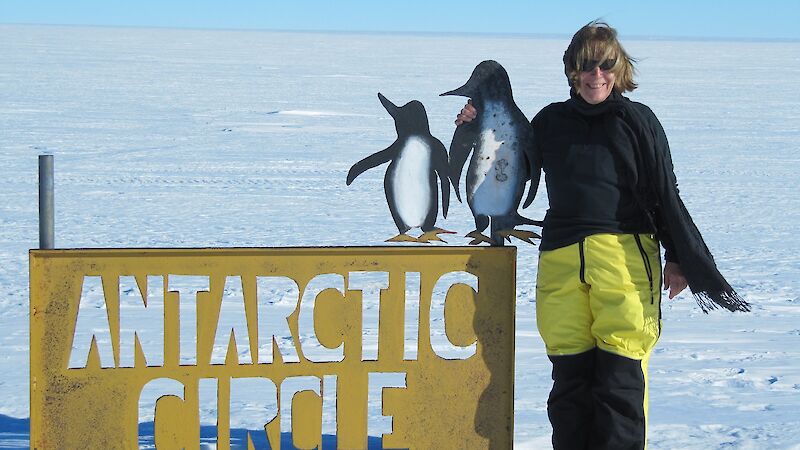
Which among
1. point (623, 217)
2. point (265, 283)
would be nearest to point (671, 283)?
point (623, 217)

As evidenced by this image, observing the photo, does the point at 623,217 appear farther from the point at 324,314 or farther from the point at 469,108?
the point at 324,314

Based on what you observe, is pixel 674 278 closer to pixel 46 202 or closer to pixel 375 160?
pixel 375 160

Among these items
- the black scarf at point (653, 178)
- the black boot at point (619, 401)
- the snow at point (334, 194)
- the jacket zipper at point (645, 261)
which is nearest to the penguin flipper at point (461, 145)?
the black scarf at point (653, 178)

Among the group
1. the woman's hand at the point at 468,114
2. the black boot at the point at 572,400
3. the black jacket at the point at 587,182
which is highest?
the woman's hand at the point at 468,114

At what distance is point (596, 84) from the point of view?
2107 millimetres

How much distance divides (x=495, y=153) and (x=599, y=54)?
346mm

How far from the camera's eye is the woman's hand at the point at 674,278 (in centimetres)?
225

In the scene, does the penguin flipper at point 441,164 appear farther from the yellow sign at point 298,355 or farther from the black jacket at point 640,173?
the black jacket at point 640,173

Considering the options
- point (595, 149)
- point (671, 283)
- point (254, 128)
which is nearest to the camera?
point (595, 149)

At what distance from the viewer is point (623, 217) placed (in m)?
2.16

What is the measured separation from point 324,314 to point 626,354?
670mm

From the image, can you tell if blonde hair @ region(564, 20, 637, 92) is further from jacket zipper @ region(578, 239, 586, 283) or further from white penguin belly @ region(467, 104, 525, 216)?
jacket zipper @ region(578, 239, 586, 283)

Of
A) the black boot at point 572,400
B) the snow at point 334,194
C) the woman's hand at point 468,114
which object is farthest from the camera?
the snow at point 334,194

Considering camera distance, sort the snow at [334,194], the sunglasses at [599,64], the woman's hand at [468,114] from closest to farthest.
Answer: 1. the sunglasses at [599,64]
2. the woman's hand at [468,114]
3. the snow at [334,194]
